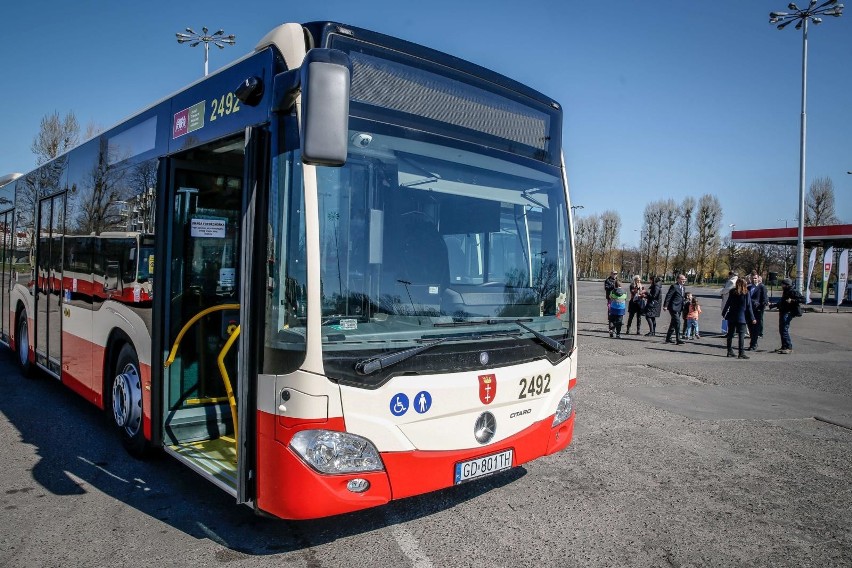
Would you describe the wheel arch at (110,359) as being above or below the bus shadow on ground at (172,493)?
above

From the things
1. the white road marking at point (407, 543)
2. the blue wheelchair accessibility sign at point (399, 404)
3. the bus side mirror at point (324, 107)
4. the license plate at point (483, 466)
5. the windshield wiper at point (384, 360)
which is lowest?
the white road marking at point (407, 543)

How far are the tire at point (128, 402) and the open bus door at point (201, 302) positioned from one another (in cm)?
38

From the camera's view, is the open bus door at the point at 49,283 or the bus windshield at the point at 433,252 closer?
the bus windshield at the point at 433,252

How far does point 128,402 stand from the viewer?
5.07 meters

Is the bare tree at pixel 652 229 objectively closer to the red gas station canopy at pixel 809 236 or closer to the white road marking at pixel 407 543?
the red gas station canopy at pixel 809 236

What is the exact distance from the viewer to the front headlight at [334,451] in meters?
3.24

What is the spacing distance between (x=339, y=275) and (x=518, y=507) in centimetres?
231

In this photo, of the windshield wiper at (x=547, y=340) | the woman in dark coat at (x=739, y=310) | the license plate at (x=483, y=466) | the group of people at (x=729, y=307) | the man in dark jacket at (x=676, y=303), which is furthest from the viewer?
the man in dark jacket at (x=676, y=303)

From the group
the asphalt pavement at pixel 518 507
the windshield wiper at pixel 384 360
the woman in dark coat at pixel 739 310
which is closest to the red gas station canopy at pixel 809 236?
the woman in dark coat at pixel 739 310

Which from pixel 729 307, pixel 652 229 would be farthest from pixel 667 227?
pixel 729 307

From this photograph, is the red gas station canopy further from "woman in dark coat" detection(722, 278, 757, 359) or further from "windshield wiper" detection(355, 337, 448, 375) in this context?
"windshield wiper" detection(355, 337, 448, 375)

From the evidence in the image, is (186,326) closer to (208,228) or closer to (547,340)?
(208,228)

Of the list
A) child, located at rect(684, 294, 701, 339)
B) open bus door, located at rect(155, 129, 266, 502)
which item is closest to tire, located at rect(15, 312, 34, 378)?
open bus door, located at rect(155, 129, 266, 502)

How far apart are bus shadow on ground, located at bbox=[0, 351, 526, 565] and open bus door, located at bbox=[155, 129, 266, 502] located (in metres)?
0.33
